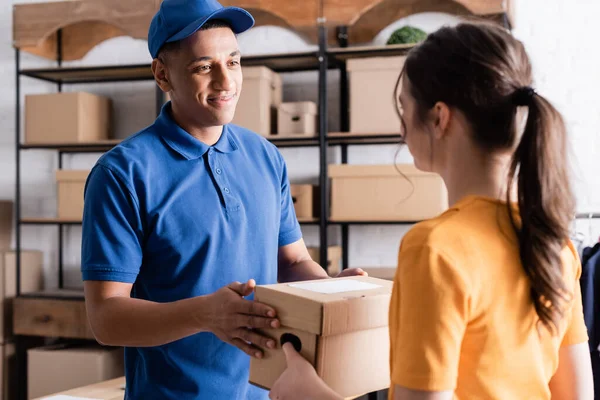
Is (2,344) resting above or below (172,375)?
below

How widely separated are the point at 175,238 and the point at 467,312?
25.6 inches

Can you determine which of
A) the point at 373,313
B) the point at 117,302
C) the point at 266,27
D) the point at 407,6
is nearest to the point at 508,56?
the point at 373,313

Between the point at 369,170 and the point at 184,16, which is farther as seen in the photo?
the point at 369,170

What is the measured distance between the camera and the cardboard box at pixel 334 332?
97cm

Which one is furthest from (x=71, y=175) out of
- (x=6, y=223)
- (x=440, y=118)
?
(x=440, y=118)

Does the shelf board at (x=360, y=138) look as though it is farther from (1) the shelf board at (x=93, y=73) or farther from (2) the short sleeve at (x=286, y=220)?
(2) the short sleeve at (x=286, y=220)

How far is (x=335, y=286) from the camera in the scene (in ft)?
3.57

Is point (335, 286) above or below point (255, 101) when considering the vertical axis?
below

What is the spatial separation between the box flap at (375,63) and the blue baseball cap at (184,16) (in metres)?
1.60

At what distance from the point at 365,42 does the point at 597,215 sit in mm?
1393

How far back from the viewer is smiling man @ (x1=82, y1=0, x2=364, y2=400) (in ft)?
3.96

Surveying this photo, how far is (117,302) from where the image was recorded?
3.92 ft

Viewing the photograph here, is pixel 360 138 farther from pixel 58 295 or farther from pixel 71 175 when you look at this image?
pixel 58 295

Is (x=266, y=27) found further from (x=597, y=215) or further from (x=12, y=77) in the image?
(x=597, y=215)
